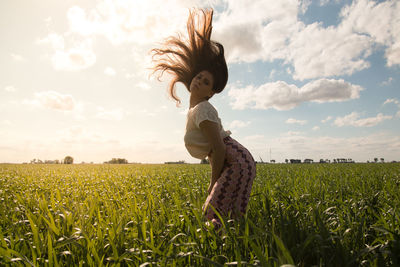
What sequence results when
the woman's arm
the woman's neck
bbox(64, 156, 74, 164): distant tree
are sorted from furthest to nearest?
→ bbox(64, 156, 74, 164): distant tree → the woman's neck → the woman's arm

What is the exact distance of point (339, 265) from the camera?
5.35 ft

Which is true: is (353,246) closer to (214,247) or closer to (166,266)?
(214,247)

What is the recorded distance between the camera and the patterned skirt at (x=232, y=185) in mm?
2727

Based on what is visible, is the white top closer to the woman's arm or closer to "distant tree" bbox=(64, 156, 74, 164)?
the woman's arm

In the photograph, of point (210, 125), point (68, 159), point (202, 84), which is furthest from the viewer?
point (68, 159)

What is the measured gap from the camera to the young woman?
273 cm

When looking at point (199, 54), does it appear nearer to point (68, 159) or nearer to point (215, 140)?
point (215, 140)

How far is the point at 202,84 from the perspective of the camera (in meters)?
3.22

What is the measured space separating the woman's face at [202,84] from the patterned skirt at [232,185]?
757 millimetres

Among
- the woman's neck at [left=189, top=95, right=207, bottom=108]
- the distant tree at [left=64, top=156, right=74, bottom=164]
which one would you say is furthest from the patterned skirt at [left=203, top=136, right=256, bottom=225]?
the distant tree at [left=64, top=156, right=74, bottom=164]

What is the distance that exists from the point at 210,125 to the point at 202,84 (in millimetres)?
763

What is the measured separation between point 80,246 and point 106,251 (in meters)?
0.22

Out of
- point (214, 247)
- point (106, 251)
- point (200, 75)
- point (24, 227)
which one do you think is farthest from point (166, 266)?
point (200, 75)

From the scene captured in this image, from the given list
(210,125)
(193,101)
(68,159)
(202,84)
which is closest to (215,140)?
(210,125)
